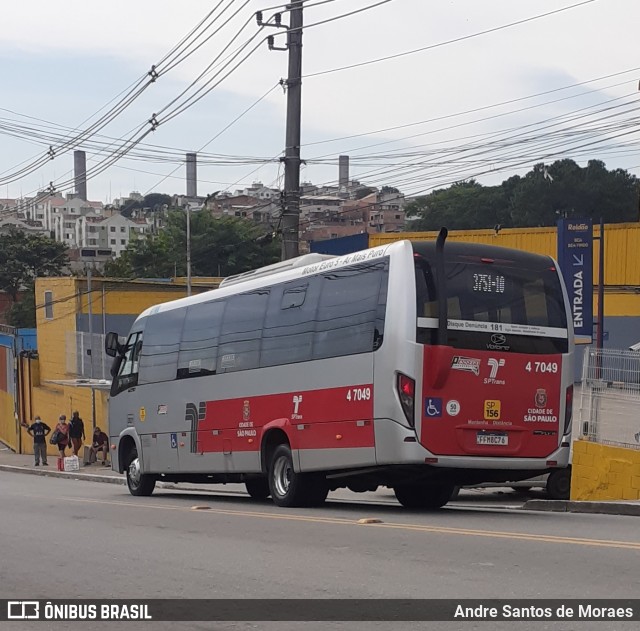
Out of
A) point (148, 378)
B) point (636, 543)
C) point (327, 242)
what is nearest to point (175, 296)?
point (327, 242)

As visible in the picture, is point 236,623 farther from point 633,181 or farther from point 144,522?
point 633,181

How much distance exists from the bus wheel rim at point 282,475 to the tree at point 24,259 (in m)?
80.3

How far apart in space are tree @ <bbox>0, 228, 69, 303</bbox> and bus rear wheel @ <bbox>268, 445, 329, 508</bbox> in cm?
8024

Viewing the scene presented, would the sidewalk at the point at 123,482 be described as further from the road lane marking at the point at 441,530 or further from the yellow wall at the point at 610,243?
the yellow wall at the point at 610,243

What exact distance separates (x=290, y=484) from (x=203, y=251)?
242 feet

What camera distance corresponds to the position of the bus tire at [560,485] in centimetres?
1892

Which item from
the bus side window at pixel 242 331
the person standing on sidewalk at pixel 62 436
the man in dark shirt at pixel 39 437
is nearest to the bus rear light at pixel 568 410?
the bus side window at pixel 242 331

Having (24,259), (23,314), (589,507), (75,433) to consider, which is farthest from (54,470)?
(24,259)

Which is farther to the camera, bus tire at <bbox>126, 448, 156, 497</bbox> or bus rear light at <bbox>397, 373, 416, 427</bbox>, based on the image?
bus tire at <bbox>126, 448, 156, 497</bbox>

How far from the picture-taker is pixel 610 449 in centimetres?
1700

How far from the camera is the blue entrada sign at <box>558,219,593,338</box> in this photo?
1169 inches

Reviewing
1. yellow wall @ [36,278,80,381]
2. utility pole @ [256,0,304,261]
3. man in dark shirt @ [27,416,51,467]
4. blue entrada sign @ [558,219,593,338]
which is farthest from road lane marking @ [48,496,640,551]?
yellow wall @ [36,278,80,381]

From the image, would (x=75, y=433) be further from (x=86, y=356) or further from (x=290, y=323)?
(x=290, y=323)

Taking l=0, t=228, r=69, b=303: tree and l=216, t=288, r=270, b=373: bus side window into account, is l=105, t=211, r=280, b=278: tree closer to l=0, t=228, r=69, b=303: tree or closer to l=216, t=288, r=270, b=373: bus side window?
l=0, t=228, r=69, b=303: tree
